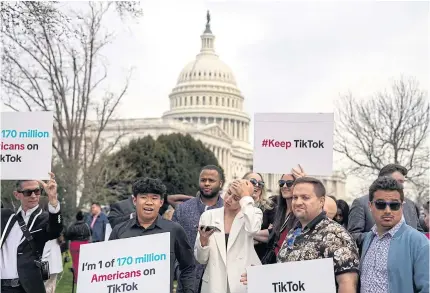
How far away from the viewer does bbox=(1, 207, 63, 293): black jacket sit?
Answer: 5473 mm

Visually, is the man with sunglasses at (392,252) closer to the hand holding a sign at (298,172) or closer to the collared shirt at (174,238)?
the hand holding a sign at (298,172)

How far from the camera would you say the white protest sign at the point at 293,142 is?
535 cm

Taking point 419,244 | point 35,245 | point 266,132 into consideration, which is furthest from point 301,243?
point 35,245

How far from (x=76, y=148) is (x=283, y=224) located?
2075cm

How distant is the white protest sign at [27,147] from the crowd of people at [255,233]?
6.4 inches

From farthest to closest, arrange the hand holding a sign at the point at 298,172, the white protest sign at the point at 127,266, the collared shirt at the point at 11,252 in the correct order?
the collared shirt at the point at 11,252
the hand holding a sign at the point at 298,172
the white protest sign at the point at 127,266

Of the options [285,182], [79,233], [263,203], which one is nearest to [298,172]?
[285,182]

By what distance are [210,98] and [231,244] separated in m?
113

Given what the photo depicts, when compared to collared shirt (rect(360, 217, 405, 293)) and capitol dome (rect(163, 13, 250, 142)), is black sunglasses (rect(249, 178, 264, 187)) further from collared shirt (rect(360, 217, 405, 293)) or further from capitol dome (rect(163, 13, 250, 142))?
capitol dome (rect(163, 13, 250, 142))

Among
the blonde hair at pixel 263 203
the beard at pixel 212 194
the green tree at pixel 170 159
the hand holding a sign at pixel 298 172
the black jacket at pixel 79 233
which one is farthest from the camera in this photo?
the green tree at pixel 170 159

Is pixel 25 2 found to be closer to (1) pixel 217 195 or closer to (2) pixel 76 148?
(1) pixel 217 195

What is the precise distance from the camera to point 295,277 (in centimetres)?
405

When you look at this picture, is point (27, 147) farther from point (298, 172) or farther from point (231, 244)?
point (298, 172)

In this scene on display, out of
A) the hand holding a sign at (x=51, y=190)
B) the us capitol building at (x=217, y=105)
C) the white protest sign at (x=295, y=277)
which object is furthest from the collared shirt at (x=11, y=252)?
the us capitol building at (x=217, y=105)
